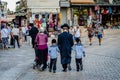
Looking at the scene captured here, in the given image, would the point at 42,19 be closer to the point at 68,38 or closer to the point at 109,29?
the point at 109,29

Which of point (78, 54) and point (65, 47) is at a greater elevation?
point (65, 47)

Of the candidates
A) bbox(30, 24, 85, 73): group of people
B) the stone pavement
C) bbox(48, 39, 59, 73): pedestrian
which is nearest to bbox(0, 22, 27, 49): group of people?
the stone pavement

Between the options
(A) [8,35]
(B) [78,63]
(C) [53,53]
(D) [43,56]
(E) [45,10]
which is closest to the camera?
(C) [53,53]

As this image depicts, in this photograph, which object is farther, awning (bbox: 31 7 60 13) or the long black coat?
awning (bbox: 31 7 60 13)

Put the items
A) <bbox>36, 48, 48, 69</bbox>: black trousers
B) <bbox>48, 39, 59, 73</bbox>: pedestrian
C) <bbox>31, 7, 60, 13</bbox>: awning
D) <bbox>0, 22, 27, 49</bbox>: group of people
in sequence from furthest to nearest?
<bbox>31, 7, 60, 13</bbox>: awning → <bbox>0, 22, 27, 49</bbox>: group of people → <bbox>36, 48, 48, 69</bbox>: black trousers → <bbox>48, 39, 59, 73</bbox>: pedestrian

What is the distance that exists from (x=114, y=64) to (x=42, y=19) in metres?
33.8

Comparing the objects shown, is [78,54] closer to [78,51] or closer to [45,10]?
[78,51]

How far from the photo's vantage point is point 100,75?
701 inches

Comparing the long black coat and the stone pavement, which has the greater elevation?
the long black coat

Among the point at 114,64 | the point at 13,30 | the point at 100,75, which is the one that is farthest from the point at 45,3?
the point at 100,75

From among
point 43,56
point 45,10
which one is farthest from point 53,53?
point 45,10

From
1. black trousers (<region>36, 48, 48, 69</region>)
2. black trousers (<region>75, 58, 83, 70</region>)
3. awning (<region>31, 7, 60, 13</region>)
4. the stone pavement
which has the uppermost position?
awning (<region>31, 7, 60, 13</region>)

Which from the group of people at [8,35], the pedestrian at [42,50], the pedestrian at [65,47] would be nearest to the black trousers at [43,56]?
the pedestrian at [42,50]

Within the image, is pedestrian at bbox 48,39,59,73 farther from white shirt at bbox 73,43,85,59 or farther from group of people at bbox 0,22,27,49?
group of people at bbox 0,22,27,49
